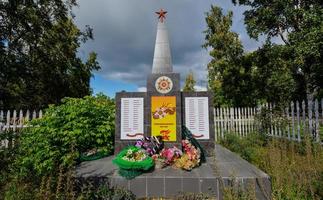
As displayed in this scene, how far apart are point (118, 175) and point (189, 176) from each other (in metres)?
1.21

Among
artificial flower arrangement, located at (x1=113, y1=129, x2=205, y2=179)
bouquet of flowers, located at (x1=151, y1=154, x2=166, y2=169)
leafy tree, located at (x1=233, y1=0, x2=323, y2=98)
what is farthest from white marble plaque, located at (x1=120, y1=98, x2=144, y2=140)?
leafy tree, located at (x1=233, y1=0, x2=323, y2=98)

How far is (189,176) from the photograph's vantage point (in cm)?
484

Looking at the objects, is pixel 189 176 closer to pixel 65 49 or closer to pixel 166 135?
pixel 166 135

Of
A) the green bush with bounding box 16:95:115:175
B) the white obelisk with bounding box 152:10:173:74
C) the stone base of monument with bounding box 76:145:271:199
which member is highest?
the white obelisk with bounding box 152:10:173:74

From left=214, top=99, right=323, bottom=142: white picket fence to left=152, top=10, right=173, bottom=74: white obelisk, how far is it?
5.51 metres

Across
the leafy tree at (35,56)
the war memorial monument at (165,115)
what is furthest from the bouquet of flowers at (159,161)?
the leafy tree at (35,56)

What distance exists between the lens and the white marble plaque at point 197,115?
685 cm

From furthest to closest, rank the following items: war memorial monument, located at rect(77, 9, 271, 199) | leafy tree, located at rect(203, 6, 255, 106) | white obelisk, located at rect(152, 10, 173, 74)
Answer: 1. leafy tree, located at rect(203, 6, 255, 106)
2. white obelisk, located at rect(152, 10, 173, 74)
3. war memorial monument, located at rect(77, 9, 271, 199)

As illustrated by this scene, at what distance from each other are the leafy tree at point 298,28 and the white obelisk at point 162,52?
7.07 m

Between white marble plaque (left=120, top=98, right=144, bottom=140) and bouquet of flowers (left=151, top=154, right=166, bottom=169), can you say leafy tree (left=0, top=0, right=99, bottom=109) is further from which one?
bouquet of flowers (left=151, top=154, right=166, bottom=169)

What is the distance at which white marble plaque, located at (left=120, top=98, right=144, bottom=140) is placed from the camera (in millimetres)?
6660

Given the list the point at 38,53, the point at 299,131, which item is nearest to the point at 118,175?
the point at 299,131

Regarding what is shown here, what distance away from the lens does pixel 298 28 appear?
13.5 m

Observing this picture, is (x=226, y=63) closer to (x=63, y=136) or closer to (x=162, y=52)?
(x=162, y=52)
